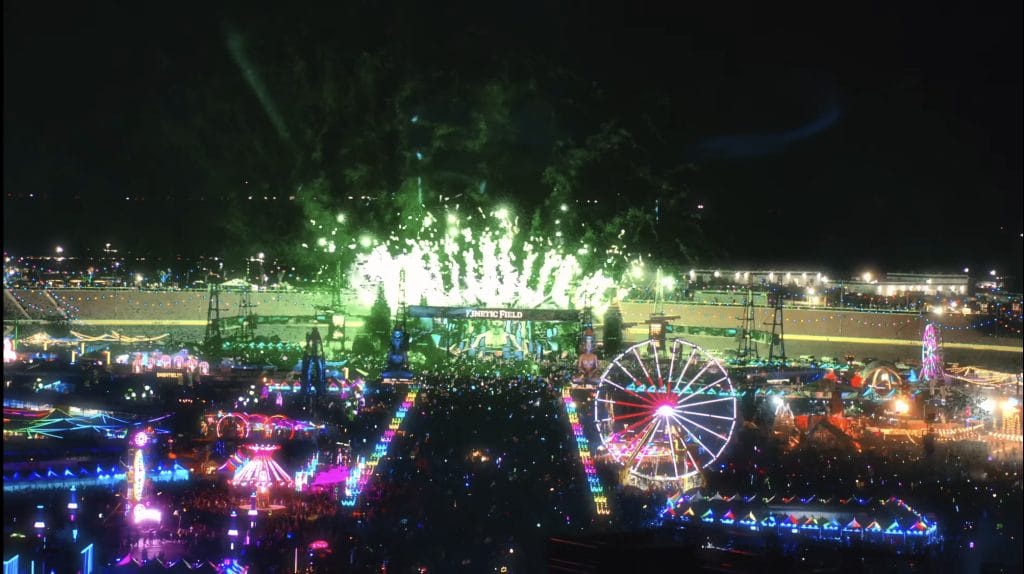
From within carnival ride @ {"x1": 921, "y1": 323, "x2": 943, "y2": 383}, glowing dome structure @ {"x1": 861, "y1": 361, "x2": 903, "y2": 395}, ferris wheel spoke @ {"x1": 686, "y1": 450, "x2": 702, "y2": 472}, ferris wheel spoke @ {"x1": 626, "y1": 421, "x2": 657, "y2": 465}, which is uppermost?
carnival ride @ {"x1": 921, "y1": 323, "x2": 943, "y2": 383}

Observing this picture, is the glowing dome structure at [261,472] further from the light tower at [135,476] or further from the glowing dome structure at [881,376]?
the glowing dome structure at [881,376]

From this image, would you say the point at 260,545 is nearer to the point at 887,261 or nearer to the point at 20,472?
the point at 20,472

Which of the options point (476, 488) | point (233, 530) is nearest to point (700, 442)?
point (476, 488)

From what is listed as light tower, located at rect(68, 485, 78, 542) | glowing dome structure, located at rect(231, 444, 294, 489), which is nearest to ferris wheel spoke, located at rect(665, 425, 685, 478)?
glowing dome structure, located at rect(231, 444, 294, 489)

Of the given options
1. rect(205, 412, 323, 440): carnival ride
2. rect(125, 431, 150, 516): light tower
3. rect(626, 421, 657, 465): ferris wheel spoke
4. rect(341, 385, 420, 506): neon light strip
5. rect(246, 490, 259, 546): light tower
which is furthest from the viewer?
rect(205, 412, 323, 440): carnival ride

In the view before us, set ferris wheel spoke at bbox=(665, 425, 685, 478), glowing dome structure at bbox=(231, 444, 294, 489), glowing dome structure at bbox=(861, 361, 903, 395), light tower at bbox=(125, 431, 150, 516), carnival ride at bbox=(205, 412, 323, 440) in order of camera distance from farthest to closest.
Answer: glowing dome structure at bbox=(861, 361, 903, 395) < carnival ride at bbox=(205, 412, 323, 440) < ferris wheel spoke at bbox=(665, 425, 685, 478) < glowing dome structure at bbox=(231, 444, 294, 489) < light tower at bbox=(125, 431, 150, 516)

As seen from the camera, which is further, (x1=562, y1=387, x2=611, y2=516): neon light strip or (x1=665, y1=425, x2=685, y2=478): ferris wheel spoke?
(x1=665, y1=425, x2=685, y2=478): ferris wheel spoke

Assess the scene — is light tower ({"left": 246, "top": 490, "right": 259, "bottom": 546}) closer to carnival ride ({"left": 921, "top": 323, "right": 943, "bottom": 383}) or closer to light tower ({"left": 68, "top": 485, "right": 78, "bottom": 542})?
light tower ({"left": 68, "top": 485, "right": 78, "bottom": 542})

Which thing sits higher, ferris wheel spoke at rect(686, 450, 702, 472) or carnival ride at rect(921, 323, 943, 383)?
carnival ride at rect(921, 323, 943, 383)
